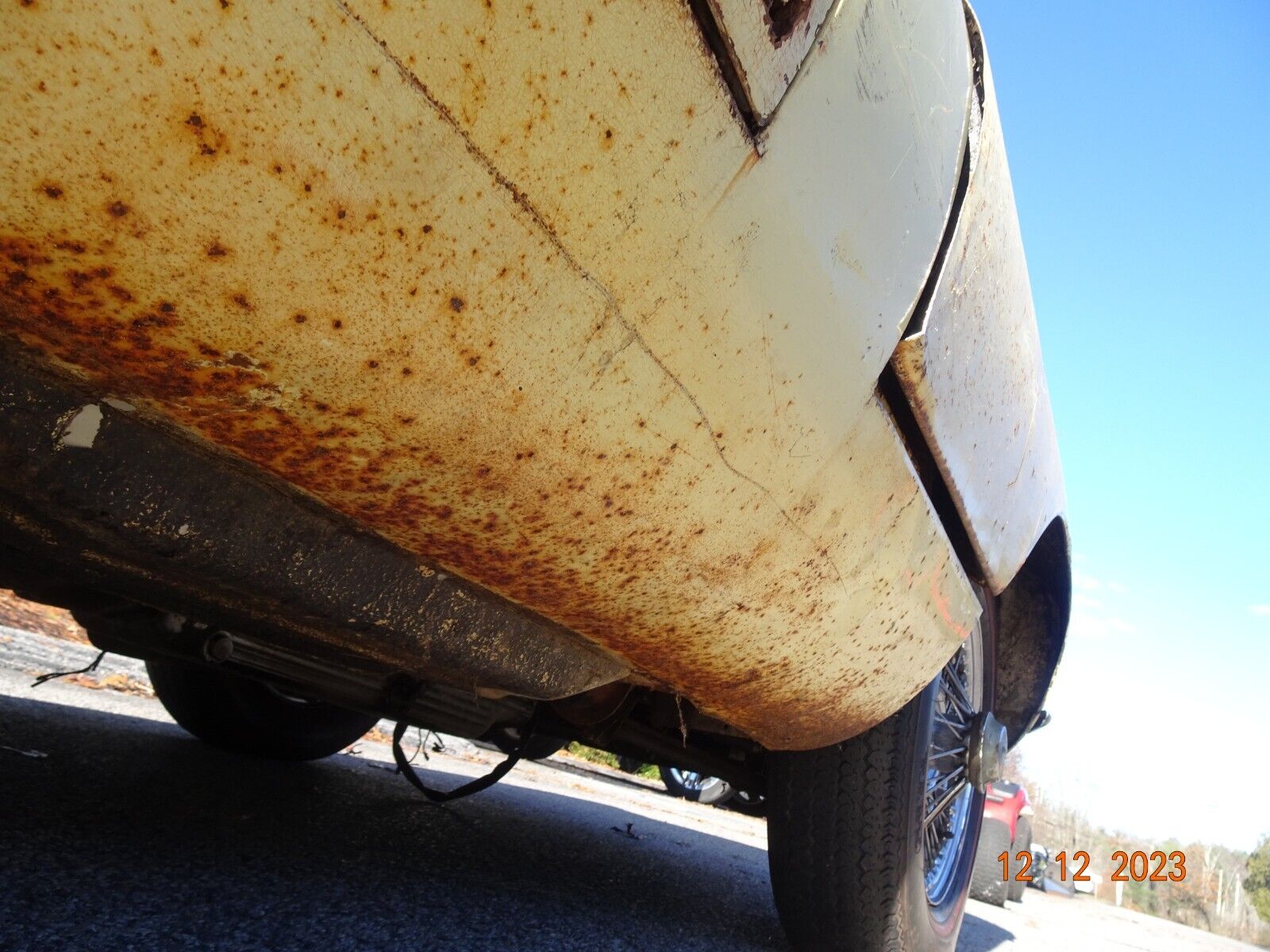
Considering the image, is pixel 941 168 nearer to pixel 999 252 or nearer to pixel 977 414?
pixel 999 252

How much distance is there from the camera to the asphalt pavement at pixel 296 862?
3.85ft

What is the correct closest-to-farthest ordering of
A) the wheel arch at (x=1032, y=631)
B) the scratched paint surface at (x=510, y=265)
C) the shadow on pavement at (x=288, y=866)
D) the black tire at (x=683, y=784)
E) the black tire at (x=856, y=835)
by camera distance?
1. the scratched paint surface at (x=510, y=265)
2. the shadow on pavement at (x=288, y=866)
3. the black tire at (x=856, y=835)
4. the wheel arch at (x=1032, y=631)
5. the black tire at (x=683, y=784)

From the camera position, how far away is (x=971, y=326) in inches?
45.5

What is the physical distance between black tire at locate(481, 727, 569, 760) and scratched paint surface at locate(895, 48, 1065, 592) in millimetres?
1333

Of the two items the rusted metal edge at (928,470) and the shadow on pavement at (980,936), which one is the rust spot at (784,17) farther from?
the shadow on pavement at (980,936)

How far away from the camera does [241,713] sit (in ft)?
8.55

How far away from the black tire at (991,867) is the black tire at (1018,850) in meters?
0.04

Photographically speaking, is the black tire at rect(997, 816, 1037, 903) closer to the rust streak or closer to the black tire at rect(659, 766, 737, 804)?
the black tire at rect(659, 766, 737, 804)

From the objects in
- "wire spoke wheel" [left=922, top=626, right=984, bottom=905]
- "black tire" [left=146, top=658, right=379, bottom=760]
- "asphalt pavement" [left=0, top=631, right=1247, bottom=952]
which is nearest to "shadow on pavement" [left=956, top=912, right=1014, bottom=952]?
"asphalt pavement" [left=0, top=631, right=1247, bottom=952]

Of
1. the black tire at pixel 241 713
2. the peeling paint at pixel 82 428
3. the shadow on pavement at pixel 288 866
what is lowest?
the shadow on pavement at pixel 288 866

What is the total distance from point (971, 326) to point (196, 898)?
1389 millimetres

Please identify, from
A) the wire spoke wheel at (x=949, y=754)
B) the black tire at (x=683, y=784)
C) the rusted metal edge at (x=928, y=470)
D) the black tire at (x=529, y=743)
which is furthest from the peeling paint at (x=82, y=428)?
the black tire at (x=683, y=784)

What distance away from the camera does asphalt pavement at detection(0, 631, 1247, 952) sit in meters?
1.17

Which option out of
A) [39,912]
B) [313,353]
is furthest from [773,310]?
[39,912]
